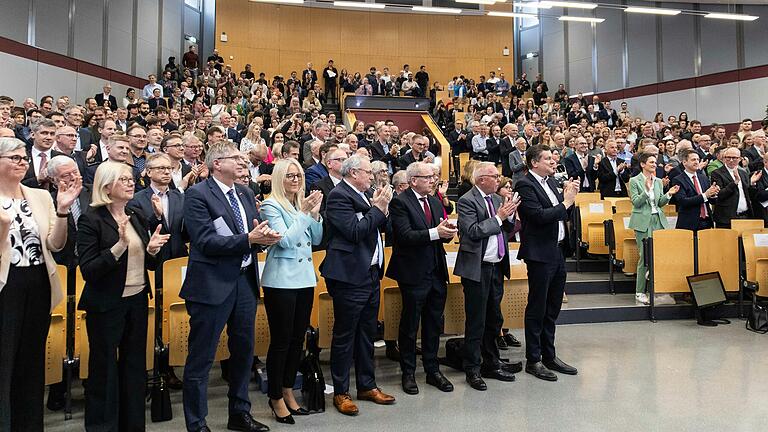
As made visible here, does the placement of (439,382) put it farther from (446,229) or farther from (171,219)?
(171,219)

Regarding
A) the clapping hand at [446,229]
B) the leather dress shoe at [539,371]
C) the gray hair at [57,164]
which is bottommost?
the leather dress shoe at [539,371]

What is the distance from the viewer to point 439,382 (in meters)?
3.79

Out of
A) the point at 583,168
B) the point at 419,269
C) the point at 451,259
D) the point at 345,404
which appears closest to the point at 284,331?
the point at 345,404

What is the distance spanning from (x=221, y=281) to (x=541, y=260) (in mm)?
2161

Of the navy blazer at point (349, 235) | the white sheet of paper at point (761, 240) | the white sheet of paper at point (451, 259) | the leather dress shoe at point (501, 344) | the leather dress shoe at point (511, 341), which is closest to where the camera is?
the navy blazer at point (349, 235)

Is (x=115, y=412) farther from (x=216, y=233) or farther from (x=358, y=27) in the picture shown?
(x=358, y=27)

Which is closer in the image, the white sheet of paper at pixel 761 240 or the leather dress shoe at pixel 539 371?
the leather dress shoe at pixel 539 371

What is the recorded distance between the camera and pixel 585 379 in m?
3.94

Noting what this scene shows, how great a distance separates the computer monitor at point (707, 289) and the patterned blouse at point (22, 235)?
521 cm

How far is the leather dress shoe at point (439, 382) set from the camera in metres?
3.75

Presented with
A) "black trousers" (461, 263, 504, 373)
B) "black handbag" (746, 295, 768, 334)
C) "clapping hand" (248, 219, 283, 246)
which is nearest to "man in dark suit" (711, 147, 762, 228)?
"black handbag" (746, 295, 768, 334)

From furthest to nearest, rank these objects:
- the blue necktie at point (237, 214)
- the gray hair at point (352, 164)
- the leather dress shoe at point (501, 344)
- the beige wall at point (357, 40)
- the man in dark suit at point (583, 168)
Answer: the beige wall at point (357, 40)
the man in dark suit at point (583, 168)
the leather dress shoe at point (501, 344)
the gray hair at point (352, 164)
the blue necktie at point (237, 214)

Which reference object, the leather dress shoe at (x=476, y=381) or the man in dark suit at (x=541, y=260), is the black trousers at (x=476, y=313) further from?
the man in dark suit at (x=541, y=260)

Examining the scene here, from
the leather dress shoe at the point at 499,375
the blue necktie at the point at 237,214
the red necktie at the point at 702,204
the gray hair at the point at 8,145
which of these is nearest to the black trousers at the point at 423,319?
the leather dress shoe at the point at 499,375
